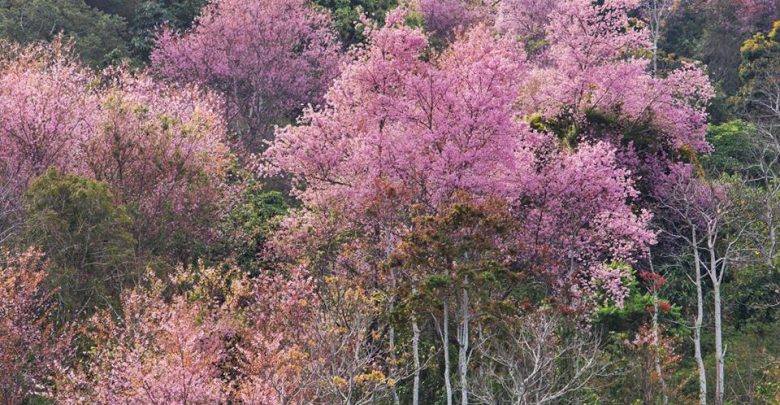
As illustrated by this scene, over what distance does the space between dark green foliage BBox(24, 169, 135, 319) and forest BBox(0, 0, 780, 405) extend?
0.22ft

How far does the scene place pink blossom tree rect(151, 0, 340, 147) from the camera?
139ft

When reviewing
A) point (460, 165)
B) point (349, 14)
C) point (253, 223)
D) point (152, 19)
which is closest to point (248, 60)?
point (152, 19)

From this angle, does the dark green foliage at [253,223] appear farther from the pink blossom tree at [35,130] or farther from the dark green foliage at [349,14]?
the dark green foliage at [349,14]

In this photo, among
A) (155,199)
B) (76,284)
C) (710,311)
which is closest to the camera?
(76,284)

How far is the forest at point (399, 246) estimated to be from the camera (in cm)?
1880

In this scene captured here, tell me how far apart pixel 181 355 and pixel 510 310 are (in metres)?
7.59

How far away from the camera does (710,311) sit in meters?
28.4

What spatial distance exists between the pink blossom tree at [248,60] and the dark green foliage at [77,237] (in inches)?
786

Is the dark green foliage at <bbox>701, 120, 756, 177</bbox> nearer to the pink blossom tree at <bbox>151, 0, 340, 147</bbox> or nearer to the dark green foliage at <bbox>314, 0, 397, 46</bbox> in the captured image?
the pink blossom tree at <bbox>151, 0, 340, 147</bbox>

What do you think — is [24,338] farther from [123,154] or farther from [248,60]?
[248,60]

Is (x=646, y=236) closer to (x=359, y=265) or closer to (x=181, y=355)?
(x=359, y=265)

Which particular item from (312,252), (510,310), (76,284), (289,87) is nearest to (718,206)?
(510,310)

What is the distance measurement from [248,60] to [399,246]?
25596mm

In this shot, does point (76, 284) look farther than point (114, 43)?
No
